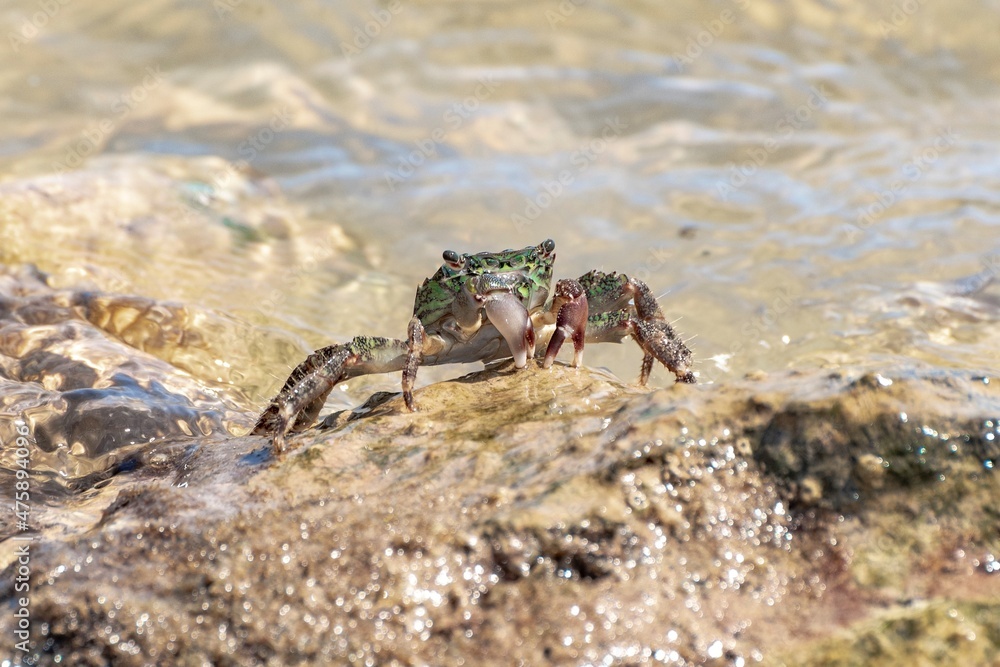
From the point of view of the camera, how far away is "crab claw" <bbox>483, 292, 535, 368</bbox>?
359cm

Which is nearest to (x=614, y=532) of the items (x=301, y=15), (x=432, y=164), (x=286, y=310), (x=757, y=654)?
(x=757, y=654)

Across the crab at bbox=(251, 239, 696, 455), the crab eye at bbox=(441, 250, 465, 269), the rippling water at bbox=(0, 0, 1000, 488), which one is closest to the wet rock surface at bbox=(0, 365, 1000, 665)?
the crab at bbox=(251, 239, 696, 455)

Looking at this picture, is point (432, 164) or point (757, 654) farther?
point (432, 164)

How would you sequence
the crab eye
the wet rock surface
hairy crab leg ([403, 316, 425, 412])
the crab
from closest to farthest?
the wet rock surface
hairy crab leg ([403, 316, 425, 412])
the crab
the crab eye

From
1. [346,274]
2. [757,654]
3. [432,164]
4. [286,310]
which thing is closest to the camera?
[757,654]

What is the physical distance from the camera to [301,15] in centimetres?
1091

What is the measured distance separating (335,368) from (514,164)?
6104mm

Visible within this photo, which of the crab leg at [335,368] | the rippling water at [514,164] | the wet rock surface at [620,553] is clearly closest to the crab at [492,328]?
the crab leg at [335,368]

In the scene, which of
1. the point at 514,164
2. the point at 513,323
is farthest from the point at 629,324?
the point at 514,164

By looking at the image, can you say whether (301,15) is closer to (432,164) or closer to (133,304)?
(432,164)

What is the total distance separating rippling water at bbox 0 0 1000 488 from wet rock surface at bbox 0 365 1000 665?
2.39 metres

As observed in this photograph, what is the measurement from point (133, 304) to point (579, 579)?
13.6 ft

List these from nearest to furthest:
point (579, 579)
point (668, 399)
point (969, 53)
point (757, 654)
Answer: point (757, 654), point (579, 579), point (668, 399), point (969, 53)

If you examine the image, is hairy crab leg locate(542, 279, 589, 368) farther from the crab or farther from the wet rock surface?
the wet rock surface
